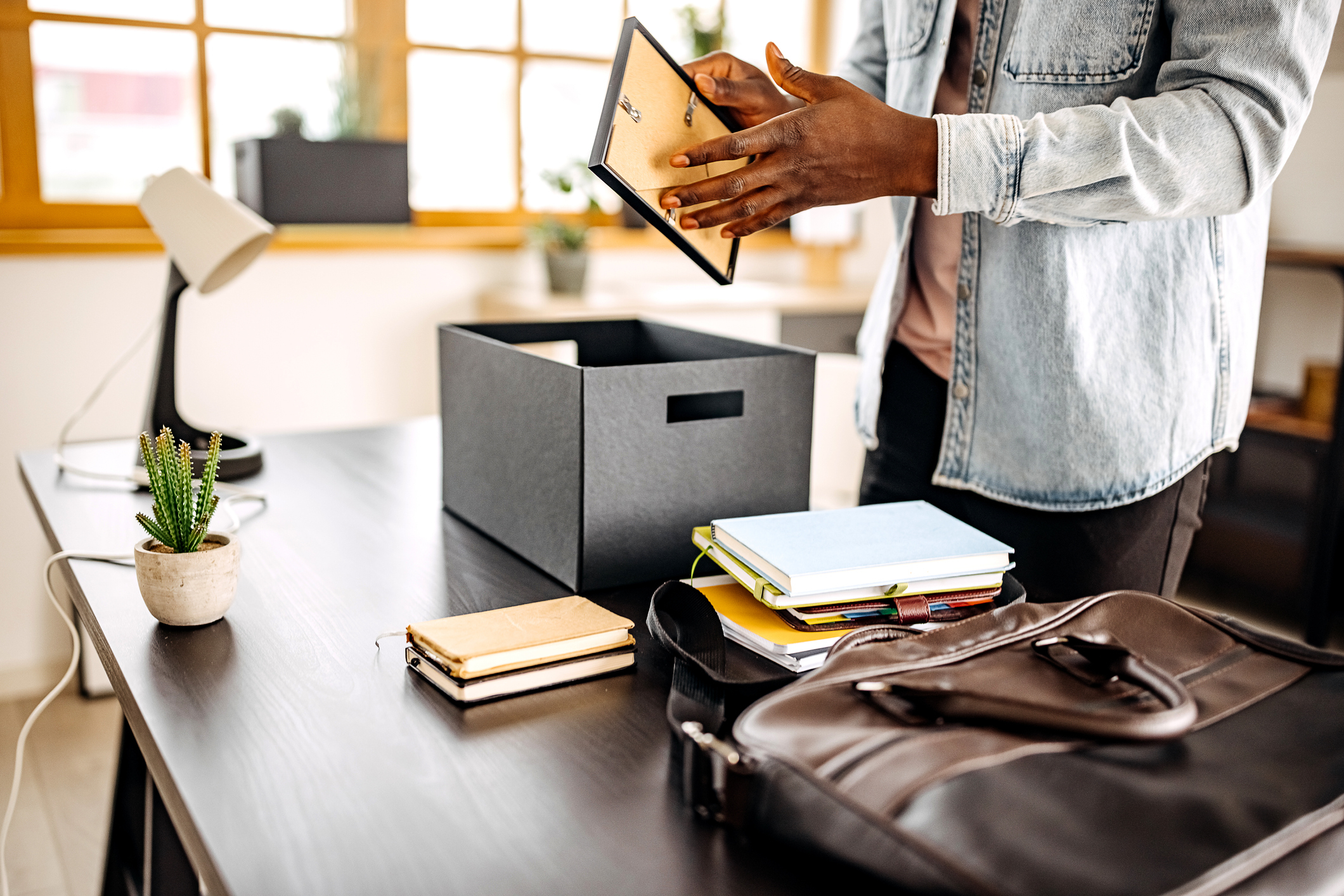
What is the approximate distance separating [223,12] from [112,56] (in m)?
0.29

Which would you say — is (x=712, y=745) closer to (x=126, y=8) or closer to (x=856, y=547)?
(x=856, y=547)

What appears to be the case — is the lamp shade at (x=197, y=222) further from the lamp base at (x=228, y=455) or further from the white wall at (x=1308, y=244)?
the white wall at (x=1308, y=244)

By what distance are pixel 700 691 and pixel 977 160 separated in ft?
1.51

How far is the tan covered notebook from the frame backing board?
0.31 metres

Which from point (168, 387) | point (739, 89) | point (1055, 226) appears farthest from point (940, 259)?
point (168, 387)

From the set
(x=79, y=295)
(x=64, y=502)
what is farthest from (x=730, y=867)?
(x=79, y=295)

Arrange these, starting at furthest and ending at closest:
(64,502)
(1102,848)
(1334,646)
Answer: (1334,646) < (64,502) < (1102,848)

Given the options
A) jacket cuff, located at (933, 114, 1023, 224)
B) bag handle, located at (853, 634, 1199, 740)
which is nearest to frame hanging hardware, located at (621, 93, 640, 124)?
jacket cuff, located at (933, 114, 1023, 224)

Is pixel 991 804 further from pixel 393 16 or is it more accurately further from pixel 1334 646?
pixel 393 16

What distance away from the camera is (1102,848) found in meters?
0.48

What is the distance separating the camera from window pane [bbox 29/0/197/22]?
2535 mm

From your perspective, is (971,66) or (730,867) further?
(971,66)

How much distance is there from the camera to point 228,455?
1.36m

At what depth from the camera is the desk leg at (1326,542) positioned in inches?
98.6
